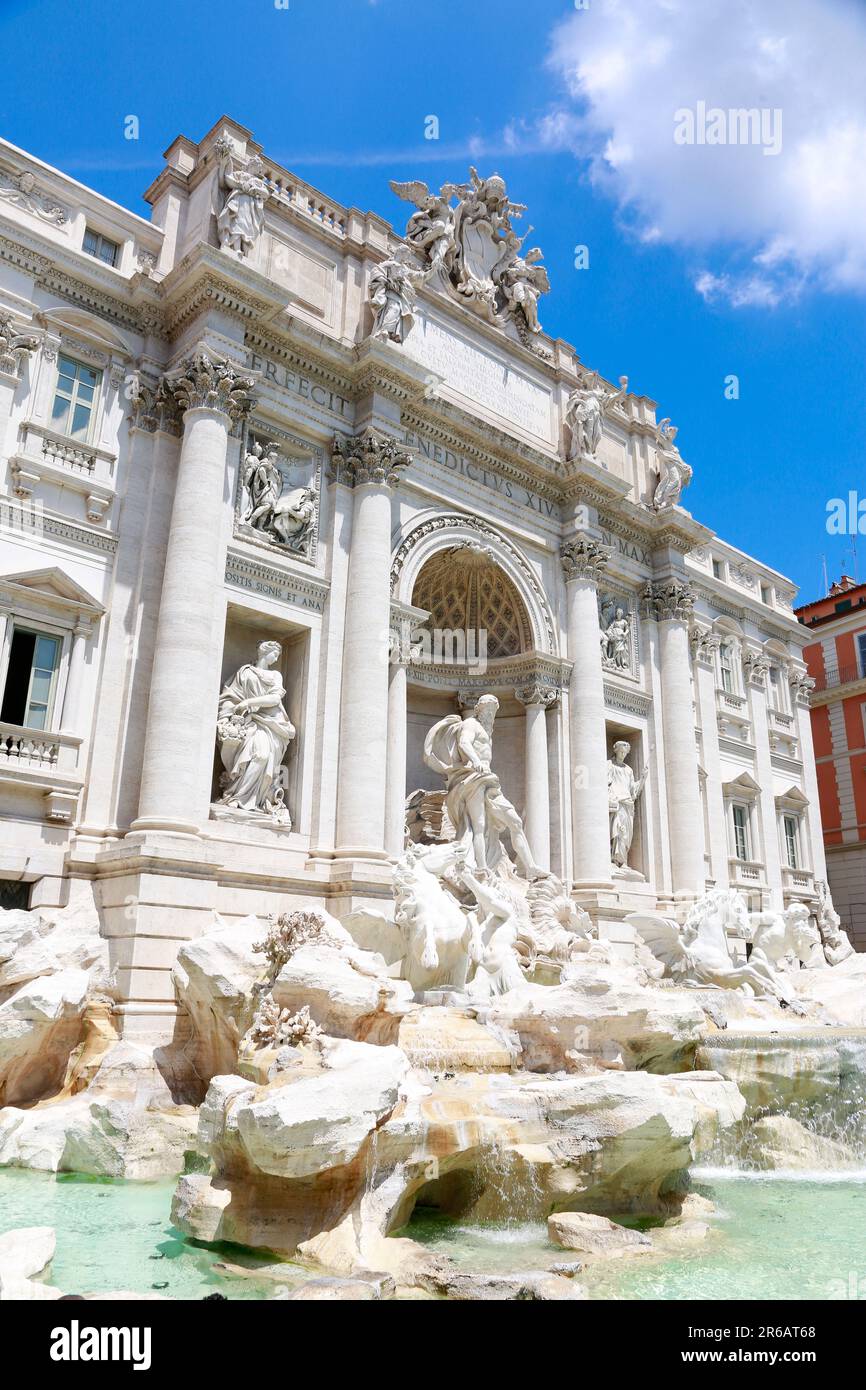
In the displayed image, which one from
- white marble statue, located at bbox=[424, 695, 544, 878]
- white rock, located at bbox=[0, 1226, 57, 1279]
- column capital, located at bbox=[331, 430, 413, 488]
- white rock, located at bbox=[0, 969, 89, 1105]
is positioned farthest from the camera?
white marble statue, located at bbox=[424, 695, 544, 878]

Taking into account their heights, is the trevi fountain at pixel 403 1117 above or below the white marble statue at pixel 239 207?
below

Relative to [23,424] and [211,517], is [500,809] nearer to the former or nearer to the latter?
[211,517]

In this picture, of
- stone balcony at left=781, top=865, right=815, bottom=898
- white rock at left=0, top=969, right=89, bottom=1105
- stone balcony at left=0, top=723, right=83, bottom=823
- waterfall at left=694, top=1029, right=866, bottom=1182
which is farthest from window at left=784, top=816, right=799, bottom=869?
white rock at left=0, top=969, right=89, bottom=1105

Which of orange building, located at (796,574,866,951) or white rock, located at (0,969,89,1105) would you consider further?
orange building, located at (796,574,866,951)

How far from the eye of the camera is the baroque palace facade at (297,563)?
1375cm

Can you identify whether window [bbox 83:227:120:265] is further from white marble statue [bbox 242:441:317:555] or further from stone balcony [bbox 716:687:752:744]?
stone balcony [bbox 716:687:752:744]

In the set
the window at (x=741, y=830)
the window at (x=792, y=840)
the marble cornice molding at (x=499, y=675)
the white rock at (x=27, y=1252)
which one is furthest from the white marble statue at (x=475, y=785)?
the window at (x=792, y=840)

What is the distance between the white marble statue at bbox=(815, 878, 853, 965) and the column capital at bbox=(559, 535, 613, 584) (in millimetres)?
11690

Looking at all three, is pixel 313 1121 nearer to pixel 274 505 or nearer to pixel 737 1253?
pixel 737 1253

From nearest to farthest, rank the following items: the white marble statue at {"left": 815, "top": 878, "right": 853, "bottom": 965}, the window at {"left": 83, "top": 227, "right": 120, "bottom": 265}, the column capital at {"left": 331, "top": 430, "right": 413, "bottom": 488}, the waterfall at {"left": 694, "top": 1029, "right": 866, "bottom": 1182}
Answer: the waterfall at {"left": 694, "top": 1029, "right": 866, "bottom": 1182} < the window at {"left": 83, "top": 227, "right": 120, "bottom": 265} < the column capital at {"left": 331, "top": 430, "right": 413, "bottom": 488} < the white marble statue at {"left": 815, "top": 878, "right": 853, "bottom": 965}

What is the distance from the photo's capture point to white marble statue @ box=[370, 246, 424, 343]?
58.7 ft

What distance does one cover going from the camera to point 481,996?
12.5 meters

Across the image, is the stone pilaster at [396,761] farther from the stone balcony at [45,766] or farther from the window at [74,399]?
the window at [74,399]

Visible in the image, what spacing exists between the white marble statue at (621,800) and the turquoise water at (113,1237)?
13.7m
